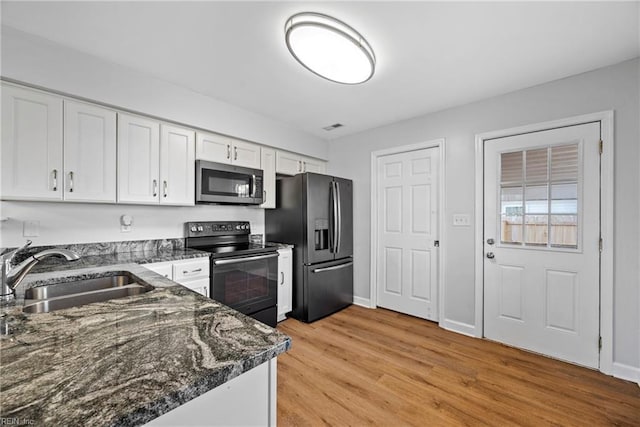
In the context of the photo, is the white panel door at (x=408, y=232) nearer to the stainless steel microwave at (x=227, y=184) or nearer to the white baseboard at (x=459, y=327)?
the white baseboard at (x=459, y=327)

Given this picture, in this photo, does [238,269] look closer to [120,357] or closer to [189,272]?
[189,272]

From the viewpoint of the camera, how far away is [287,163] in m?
3.54

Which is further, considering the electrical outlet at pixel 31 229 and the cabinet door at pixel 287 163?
the cabinet door at pixel 287 163

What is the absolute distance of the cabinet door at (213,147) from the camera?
2680mm

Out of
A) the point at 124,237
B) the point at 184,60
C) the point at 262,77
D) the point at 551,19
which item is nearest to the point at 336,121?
the point at 262,77

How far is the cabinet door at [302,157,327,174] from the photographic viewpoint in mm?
3801

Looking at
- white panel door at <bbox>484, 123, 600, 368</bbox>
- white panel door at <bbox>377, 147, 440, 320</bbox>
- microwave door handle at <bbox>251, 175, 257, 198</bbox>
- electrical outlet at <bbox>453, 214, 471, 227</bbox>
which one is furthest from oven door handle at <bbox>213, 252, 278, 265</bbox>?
white panel door at <bbox>484, 123, 600, 368</bbox>

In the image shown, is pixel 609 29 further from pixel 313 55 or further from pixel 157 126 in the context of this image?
pixel 157 126

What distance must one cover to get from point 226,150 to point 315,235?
139 centimetres

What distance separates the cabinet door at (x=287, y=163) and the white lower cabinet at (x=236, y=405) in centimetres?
288

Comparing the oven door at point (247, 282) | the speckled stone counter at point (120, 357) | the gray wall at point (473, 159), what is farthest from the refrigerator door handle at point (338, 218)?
the speckled stone counter at point (120, 357)

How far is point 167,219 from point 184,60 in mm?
1490

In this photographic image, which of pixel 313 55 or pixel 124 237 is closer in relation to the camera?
pixel 313 55

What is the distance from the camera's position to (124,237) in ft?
7.99
